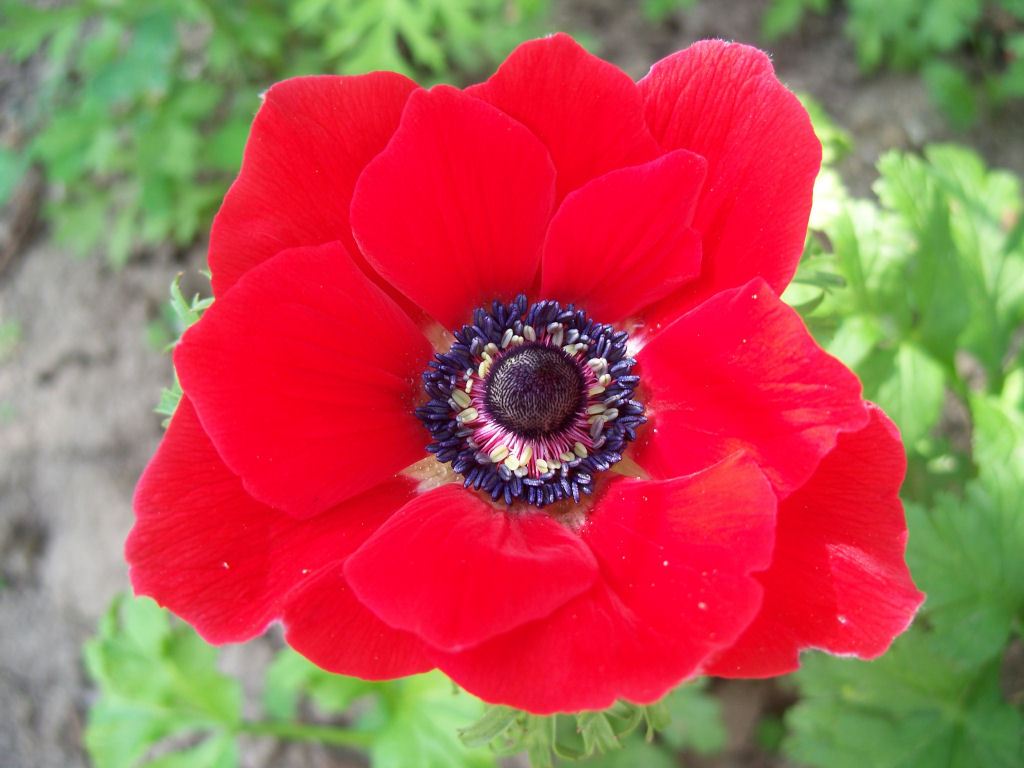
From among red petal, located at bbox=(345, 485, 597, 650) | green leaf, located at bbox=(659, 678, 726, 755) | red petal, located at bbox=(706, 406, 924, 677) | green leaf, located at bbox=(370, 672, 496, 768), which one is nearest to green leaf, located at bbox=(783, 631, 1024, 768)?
green leaf, located at bbox=(659, 678, 726, 755)

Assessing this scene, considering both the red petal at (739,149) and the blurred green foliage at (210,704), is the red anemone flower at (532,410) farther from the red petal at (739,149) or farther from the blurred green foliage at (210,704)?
the blurred green foliage at (210,704)

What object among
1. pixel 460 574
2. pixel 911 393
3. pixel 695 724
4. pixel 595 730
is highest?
pixel 460 574

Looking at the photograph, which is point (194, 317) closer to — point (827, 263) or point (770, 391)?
point (770, 391)

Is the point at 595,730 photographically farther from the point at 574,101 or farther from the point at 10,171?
the point at 10,171

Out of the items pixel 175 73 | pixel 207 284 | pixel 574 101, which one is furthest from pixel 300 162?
pixel 175 73

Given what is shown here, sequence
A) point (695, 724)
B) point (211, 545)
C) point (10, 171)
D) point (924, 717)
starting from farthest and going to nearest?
point (10, 171) < point (695, 724) < point (924, 717) < point (211, 545)

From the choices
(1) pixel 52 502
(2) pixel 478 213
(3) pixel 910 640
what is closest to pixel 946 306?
(3) pixel 910 640
